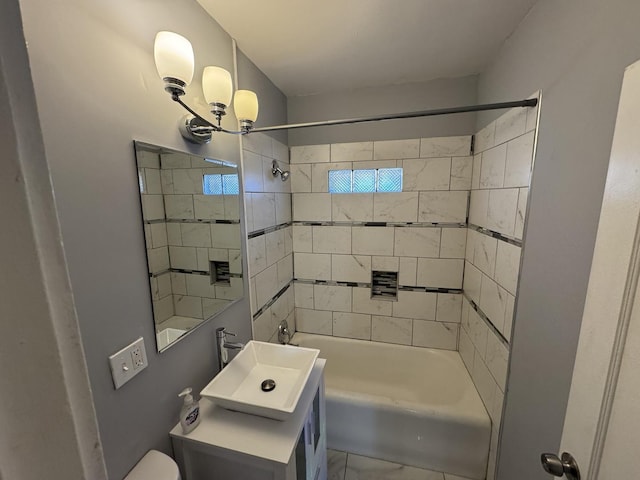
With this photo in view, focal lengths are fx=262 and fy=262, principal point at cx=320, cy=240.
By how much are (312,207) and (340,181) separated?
1.07 ft

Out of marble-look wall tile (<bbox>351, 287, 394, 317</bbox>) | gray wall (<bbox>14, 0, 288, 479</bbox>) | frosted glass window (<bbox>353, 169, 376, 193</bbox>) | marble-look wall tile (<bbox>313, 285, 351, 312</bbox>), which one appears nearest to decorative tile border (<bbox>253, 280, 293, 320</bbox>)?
marble-look wall tile (<bbox>313, 285, 351, 312</bbox>)

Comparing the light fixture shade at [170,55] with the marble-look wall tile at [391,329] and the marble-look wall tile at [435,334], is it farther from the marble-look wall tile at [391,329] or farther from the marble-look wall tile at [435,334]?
the marble-look wall tile at [435,334]

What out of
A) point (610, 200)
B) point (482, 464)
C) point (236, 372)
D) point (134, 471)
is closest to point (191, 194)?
point (236, 372)

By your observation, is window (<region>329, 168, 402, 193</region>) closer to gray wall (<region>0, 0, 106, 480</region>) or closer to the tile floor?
the tile floor

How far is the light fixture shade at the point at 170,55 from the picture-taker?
0.82 m

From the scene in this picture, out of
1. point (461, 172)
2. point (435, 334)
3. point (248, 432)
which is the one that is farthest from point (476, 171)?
point (248, 432)

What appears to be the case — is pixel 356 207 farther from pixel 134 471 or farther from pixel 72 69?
pixel 134 471

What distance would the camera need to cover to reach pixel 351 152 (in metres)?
2.13

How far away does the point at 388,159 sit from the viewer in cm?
208

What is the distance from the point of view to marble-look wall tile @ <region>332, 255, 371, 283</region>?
2.25 metres

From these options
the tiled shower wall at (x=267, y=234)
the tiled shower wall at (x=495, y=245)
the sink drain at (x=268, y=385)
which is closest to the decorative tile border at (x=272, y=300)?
A: the tiled shower wall at (x=267, y=234)

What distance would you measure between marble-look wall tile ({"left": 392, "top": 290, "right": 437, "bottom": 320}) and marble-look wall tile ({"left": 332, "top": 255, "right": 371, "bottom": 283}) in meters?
0.32

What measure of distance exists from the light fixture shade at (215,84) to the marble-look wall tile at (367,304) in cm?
174

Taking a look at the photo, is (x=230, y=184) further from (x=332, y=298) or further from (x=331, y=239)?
(x=332, y=298)
